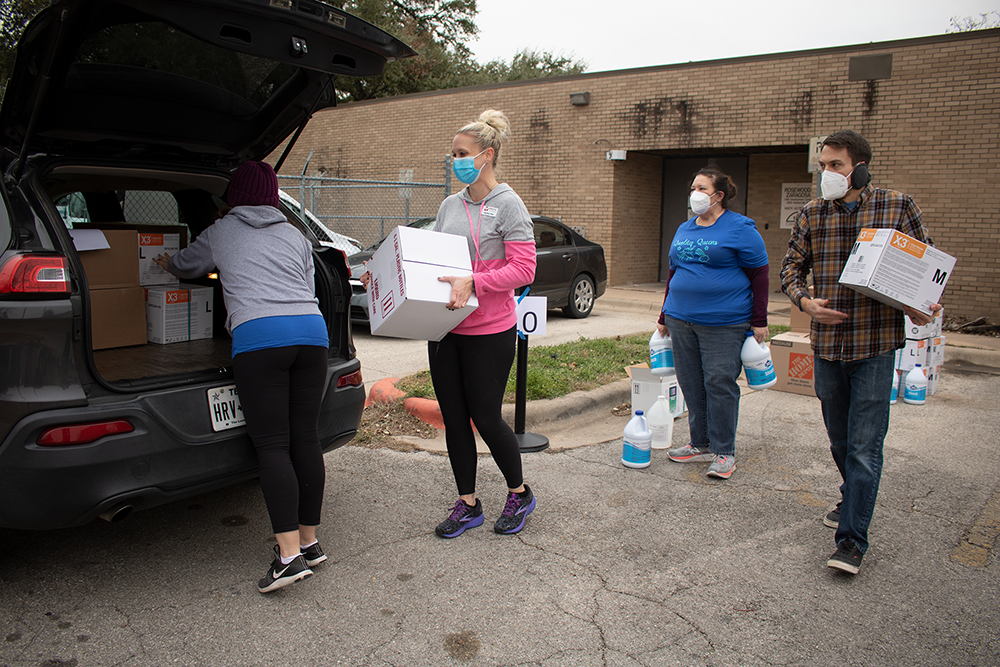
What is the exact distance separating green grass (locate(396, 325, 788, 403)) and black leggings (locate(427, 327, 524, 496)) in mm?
2058

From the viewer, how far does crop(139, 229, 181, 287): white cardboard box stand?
12.9 feet

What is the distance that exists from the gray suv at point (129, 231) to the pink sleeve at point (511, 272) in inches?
33.5

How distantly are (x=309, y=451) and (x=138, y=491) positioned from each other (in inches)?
26.8

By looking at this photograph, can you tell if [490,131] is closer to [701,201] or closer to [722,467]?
[701,201]

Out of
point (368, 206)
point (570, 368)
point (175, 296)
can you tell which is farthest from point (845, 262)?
point (368, 206)

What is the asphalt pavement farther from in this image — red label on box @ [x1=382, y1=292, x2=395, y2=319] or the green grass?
the green grass

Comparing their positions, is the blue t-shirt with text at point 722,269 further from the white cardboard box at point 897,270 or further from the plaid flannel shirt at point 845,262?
the white cardboard box at point 897,270

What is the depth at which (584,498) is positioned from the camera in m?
4.07

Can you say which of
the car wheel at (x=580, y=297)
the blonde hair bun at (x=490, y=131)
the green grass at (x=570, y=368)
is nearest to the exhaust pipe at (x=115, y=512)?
the blonde hair bun at (x=490, y=131)

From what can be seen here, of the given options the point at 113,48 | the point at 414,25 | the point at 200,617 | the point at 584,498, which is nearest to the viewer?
the point at 200,617

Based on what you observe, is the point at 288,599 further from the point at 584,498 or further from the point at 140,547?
the point at 584,498

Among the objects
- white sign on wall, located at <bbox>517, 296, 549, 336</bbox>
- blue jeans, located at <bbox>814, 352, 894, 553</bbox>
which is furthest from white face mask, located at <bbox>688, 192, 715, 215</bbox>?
blue jeans, located at <bbox>814, 352, 894, 553</bbox>

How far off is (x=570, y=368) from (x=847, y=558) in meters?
3.74

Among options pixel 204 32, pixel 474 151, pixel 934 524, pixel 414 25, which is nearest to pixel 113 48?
pixel 204 32
